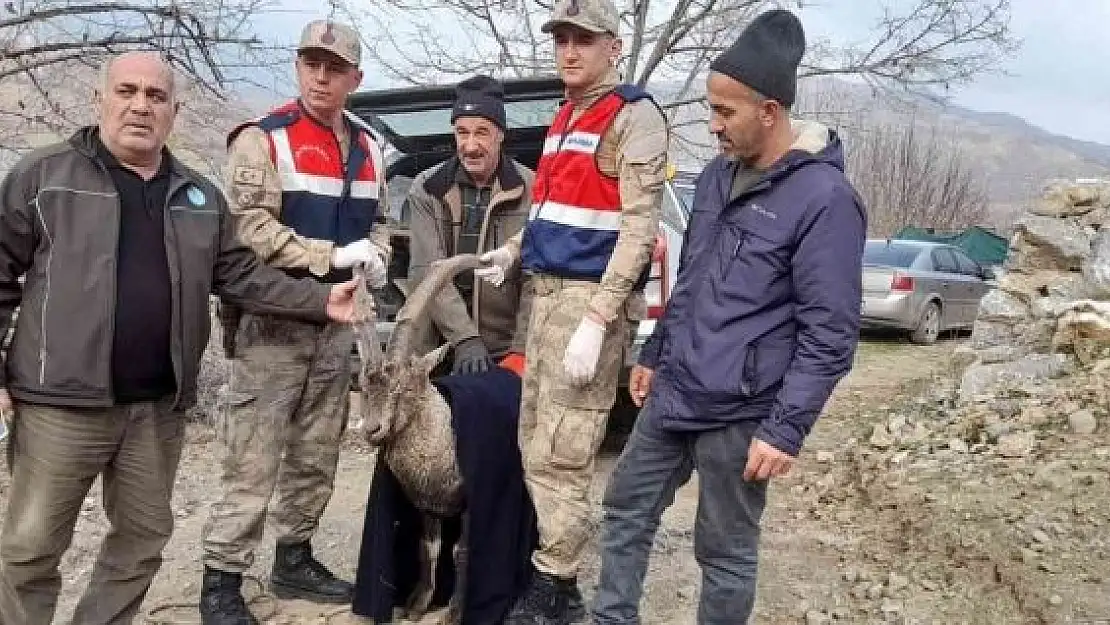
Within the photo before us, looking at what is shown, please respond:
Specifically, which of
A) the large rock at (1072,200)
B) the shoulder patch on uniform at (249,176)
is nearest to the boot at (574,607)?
→ the shoulder patch on uniform at (249,176)

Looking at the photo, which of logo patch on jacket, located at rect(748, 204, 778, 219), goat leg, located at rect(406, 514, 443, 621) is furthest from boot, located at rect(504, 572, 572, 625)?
logo patch on jacket, located at rect(748, 204, 778, 219)

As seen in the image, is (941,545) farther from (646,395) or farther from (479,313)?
(479,313)

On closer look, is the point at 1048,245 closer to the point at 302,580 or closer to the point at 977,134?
the point at 302,580

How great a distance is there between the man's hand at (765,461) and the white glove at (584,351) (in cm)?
69

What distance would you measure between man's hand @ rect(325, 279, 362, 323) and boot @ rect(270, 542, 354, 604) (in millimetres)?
1203

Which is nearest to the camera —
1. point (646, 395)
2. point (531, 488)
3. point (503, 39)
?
point (646, 395)

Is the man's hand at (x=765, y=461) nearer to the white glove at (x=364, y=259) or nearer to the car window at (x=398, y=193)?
the white glove at (x=364, y=259)

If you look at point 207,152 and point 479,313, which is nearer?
point 479,313

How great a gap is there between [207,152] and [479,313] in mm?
3339

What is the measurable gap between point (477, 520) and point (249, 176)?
1.53 metres

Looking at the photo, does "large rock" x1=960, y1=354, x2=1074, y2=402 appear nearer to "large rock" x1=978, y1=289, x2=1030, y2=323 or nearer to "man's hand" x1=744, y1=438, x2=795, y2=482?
"large rock" x1=978, y1=289, x2=1030, y2=323

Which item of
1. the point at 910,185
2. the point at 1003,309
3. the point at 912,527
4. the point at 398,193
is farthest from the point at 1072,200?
the point at 910,185

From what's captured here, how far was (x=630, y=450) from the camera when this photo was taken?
3.36 meters

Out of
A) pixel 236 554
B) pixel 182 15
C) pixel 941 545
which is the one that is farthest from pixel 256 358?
pixel 182 15
